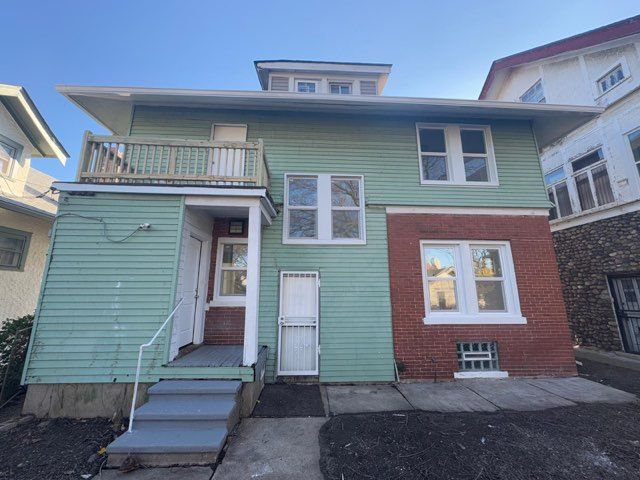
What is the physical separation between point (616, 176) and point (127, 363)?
1288cm

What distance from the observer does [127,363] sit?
4.16 metres

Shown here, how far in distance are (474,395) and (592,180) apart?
838 cm

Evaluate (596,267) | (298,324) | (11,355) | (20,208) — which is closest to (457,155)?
(298,324)

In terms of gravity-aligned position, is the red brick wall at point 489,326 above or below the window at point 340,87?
below

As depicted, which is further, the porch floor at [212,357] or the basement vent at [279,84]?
the basement vent at [279,84]

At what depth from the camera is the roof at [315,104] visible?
5.95 meters

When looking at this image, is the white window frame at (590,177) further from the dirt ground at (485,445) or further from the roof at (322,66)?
the roof at (322,66)

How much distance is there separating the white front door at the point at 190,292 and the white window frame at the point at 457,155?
541 centimetres

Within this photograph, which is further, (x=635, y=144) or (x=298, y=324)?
(x=635, y=144)

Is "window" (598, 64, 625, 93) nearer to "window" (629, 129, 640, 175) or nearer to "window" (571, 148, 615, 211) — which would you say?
"window" (629, 129, 640, 175)

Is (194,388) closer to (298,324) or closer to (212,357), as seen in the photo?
(212,357)

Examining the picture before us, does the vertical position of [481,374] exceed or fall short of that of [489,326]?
it falls short

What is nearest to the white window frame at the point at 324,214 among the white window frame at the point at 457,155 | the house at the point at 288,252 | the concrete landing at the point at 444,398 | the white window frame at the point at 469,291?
the house at the point at 288,252

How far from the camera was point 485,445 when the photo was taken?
324cm
